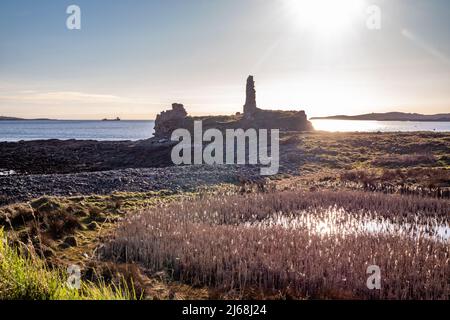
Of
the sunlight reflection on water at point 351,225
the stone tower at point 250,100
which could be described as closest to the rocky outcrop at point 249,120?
the stone tower at point 250,100

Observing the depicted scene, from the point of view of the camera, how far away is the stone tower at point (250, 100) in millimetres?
105500

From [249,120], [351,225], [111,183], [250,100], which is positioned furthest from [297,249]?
[250,100]

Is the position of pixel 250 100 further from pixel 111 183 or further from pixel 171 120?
pixel 111 183

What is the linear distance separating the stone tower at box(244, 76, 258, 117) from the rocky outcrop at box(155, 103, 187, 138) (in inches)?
718

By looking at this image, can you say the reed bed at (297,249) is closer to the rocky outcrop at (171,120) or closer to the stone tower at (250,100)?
the rocky outcrop at (171,120)

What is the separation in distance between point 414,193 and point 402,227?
28.5ft

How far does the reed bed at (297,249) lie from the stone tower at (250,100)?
88.3m

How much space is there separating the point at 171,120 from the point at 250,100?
911 inches

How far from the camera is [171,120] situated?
4205 inches

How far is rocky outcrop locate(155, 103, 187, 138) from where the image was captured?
104562 millimetres

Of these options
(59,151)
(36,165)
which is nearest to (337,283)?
(36,165)

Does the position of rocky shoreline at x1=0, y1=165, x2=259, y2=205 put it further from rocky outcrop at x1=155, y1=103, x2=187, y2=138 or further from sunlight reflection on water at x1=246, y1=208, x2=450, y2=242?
rocky outcrop at x1=155, y1=103, x2=187, y2=138

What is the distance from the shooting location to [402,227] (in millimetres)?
15039
